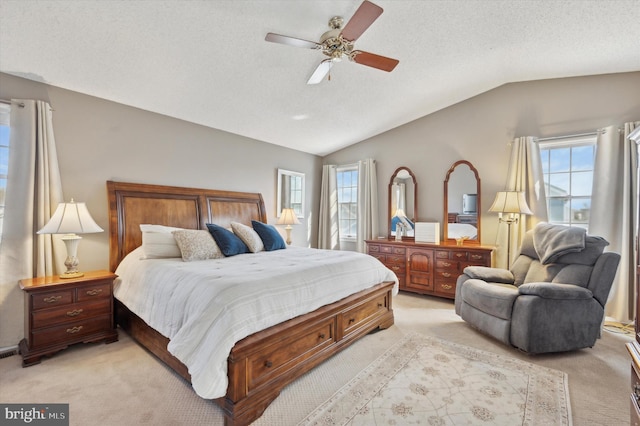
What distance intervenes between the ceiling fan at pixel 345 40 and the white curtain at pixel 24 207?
94.6 inches

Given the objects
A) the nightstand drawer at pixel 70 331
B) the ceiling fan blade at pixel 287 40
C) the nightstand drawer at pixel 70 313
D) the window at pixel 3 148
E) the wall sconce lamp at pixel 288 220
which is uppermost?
the ceiling fan blade at pixel 287 40

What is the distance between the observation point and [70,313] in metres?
2.55

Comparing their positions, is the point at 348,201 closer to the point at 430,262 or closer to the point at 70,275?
the point at 430,262

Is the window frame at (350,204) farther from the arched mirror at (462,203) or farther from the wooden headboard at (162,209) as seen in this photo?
the wooden headboard at (162,209)

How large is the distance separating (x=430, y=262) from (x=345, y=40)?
319 cm

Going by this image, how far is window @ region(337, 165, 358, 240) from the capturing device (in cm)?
563

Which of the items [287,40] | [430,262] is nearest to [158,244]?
[287,40]

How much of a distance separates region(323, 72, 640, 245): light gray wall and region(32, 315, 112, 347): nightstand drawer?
415 centimetres

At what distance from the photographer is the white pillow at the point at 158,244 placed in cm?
294

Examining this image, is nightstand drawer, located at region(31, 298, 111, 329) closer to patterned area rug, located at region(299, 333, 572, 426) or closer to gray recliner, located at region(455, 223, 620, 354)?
patterned area rug, located at region(299, 333, 572, 426)

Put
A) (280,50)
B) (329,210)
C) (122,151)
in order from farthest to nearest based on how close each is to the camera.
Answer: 1. (329,210)
2. (122,151)
3. (280,50)

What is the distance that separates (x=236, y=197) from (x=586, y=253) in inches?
165

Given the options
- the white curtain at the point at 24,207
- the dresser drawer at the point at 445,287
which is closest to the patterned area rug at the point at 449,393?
the dresser drawer at the point at 445,287

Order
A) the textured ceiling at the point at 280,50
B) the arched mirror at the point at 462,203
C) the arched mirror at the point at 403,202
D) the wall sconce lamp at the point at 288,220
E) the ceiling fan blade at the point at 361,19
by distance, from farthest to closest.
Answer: the arched mirror at the point at 403,202
the wall sconce lamp at the point at 288,220
the arched mirror at the point at 462,203
the textured ceiling at the point at 280,50
the ceiling fan blade at the point at 361,19
